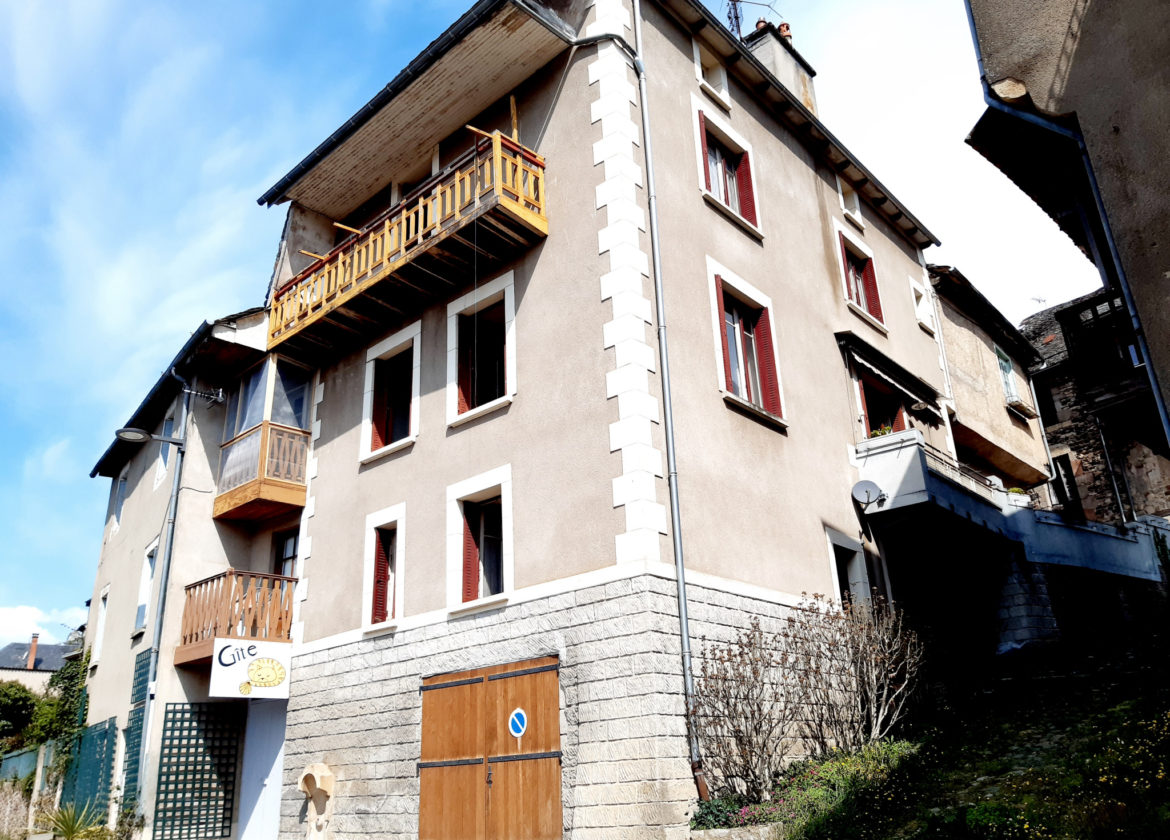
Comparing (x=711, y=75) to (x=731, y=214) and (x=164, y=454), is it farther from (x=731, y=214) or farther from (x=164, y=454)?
(x=164, y=454)

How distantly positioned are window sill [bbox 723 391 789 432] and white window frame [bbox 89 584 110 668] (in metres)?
15.2

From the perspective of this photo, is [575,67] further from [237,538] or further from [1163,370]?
[237,538]

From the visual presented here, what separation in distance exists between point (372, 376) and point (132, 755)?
Result: 753cm

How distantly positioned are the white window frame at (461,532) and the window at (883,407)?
290 inches

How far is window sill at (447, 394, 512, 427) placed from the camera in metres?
12.6

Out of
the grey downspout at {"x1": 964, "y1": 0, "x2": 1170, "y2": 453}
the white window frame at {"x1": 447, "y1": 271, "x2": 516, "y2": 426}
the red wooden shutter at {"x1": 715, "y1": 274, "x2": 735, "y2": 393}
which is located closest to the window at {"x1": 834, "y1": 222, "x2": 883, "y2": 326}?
the red wooden shutter at {"x1": 715, "y1": 274, "x2": 735, "y2": 393}

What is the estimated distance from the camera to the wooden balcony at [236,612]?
48.7 ft

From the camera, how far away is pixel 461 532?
1278 cm

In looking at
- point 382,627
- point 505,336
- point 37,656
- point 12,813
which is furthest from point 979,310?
point 37,656

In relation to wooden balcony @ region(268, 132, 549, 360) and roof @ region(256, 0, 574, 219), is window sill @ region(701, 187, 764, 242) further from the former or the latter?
roof @ region(256, 0, 574, 219)

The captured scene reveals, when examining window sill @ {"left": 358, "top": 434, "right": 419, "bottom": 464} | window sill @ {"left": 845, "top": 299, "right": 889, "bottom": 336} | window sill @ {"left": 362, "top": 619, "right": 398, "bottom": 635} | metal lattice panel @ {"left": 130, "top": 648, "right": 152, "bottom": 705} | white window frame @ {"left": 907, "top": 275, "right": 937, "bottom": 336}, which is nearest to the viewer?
window sill @ {"left": 362, "top": 619, "right": 398, "bottom": 635}

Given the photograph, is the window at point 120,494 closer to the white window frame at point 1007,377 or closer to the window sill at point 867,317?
the window sill at point 867,317

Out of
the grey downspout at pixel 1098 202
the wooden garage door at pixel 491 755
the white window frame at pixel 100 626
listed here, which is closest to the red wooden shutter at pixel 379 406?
the wooden garage door at pixel 491 755

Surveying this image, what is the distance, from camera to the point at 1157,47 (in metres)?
8.02
